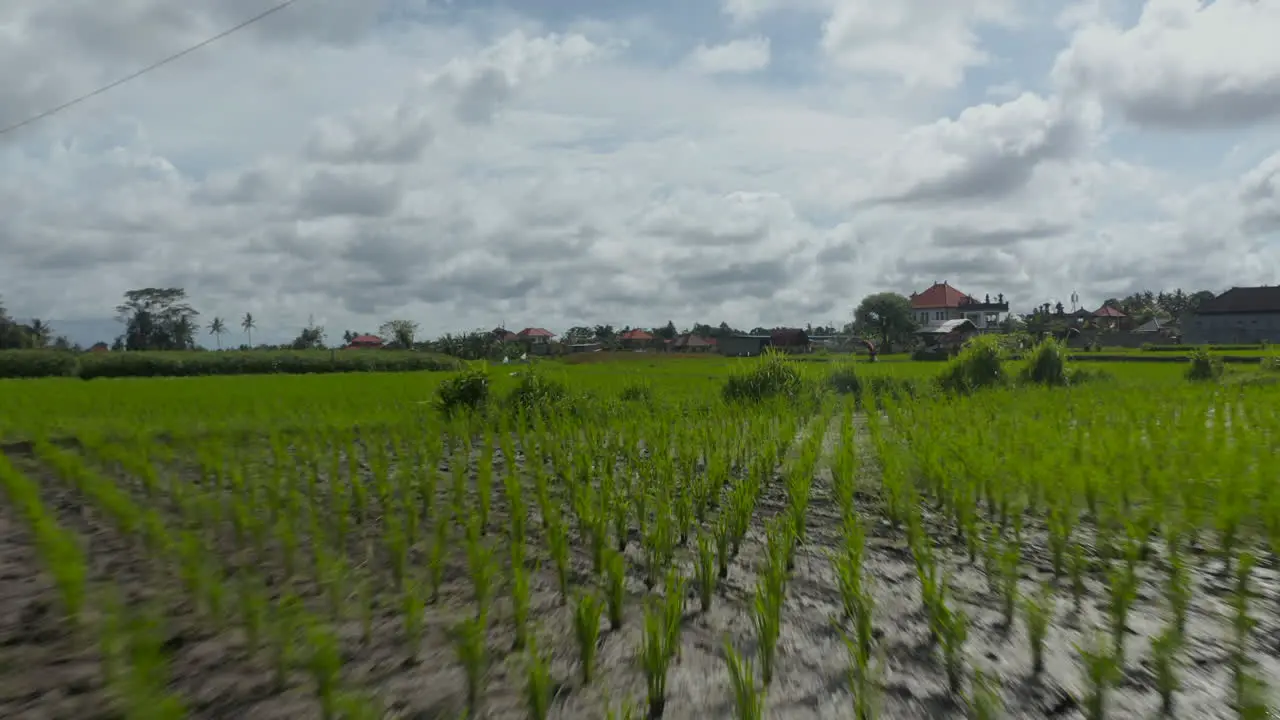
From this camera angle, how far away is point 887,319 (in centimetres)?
5322

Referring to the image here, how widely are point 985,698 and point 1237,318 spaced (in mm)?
58337

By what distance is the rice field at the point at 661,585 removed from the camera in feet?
6.46

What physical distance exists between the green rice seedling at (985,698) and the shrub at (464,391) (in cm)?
669

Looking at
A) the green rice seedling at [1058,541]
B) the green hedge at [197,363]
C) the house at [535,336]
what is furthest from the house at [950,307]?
the green rice seedling at [1058,541]

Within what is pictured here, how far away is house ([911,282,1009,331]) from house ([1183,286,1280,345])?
67.6 ft

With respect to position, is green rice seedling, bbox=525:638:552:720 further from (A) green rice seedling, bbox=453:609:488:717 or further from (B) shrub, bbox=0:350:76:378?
(B) shrub, bbox=0:350:76:378

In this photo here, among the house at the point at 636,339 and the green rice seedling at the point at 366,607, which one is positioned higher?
the house at the point at 636,339

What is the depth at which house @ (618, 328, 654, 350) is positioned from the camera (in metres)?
63.3

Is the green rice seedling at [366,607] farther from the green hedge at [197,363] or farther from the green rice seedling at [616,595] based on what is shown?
the green hedge at [197,363]

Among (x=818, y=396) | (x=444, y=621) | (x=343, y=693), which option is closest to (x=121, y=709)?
(x=343, y=693)

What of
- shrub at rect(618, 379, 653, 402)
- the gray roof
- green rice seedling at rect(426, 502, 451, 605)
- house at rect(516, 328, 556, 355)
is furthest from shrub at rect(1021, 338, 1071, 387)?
house at rect(516, 328, 556, 355)

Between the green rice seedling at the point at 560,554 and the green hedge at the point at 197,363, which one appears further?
the green hedge at the point at 197,363

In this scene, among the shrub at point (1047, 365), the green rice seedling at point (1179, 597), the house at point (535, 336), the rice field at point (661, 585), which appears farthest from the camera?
the house at point (535, 336)

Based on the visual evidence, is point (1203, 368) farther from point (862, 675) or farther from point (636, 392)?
point (862, 675)
